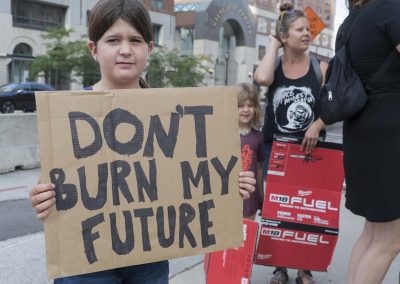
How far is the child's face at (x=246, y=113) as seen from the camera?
126 inches

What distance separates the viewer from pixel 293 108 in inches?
121

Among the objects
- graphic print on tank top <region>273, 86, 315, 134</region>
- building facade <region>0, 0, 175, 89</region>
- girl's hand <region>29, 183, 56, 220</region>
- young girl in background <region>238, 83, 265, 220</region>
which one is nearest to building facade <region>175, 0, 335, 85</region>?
building facade <region>0, 0, 175, 89</region>

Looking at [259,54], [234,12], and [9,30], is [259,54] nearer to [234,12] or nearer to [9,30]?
[234,12]

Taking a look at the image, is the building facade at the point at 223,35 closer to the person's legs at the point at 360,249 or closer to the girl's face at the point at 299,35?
the girl's face at the point at 299,35

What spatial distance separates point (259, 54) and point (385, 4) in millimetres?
54419

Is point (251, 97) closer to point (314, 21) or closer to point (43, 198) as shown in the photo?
point (43, 198)

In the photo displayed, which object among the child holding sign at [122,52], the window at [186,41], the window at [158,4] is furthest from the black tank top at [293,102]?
the window at [186,41]

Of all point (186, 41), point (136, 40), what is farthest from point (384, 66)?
point (186, 41)

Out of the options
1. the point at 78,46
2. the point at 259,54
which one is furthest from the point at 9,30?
the point at 259,54

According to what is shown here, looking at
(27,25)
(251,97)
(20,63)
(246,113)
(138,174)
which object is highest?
(27,25)

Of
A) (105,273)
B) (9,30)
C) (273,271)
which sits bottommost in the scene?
(273,271)

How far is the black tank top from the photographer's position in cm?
305

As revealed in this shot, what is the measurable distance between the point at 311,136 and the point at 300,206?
469 millimetres

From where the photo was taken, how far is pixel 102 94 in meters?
1.68
